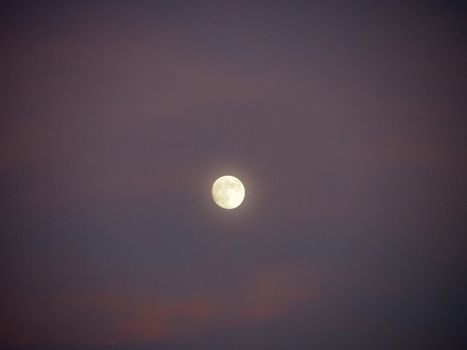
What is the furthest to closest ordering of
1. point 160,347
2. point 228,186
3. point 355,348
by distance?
point 355,348
point 160,347
point 228,186

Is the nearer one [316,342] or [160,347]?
[160,347]

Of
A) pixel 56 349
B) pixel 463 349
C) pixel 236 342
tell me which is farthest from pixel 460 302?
pixel 56 349

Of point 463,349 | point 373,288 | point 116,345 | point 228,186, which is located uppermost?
point 228,186

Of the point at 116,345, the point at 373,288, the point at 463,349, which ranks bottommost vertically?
the point at 463,349

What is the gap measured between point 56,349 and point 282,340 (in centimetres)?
784

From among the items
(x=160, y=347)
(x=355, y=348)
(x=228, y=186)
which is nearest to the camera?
(x=228, y=186)

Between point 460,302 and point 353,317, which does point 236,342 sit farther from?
point 460,302

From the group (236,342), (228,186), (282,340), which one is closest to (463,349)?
(282,340)

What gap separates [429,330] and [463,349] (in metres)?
1.18

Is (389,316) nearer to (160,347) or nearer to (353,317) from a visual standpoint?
(353,317)

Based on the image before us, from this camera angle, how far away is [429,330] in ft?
43.7

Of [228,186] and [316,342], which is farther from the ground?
[228,186]

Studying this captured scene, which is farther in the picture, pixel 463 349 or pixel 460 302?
pixel 460 302

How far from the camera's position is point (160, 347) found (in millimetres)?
12070
